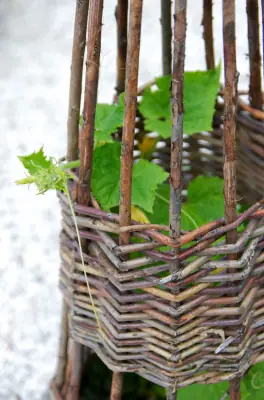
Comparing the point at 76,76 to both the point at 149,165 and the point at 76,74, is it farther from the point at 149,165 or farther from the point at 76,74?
the point at 149,165

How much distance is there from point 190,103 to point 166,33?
12 centimetres

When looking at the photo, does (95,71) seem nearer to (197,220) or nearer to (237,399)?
(197,220)

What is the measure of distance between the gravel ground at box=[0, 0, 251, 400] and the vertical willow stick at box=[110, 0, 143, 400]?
0.20 metres

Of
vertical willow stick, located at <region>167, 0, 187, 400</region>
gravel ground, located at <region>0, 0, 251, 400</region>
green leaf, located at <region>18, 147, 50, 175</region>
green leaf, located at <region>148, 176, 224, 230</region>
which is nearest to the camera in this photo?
vertical willow stick, located at <region>167, 0, 187, 400</region>

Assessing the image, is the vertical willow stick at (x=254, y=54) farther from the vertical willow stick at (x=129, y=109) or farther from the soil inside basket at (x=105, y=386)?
the soil inside basket at (x=105, y=386)

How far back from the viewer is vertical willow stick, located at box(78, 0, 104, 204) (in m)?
0.50

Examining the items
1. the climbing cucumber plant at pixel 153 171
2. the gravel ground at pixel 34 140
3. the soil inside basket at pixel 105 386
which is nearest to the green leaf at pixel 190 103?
the climbing cucumber plant at pixel 153 171

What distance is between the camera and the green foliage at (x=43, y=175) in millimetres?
538

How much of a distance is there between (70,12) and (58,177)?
5.09ft

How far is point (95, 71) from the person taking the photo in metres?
0.51

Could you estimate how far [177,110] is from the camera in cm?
47

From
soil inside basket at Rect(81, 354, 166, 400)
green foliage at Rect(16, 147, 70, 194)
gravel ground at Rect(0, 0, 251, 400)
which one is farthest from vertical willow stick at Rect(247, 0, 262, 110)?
soil inside basket at Rect(81, 354, 166, 400)

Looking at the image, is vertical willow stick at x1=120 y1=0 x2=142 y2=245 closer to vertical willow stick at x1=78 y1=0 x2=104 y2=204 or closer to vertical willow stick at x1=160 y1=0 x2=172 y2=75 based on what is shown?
vertical willow stick at x1=78 y1=0 x2=104 y2=204

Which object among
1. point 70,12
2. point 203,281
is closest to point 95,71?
point 203,281
